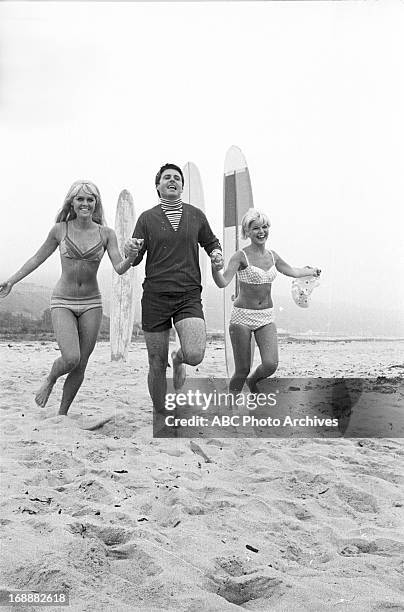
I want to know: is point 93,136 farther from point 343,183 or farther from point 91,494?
point 91,494

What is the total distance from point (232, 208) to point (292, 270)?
226mm

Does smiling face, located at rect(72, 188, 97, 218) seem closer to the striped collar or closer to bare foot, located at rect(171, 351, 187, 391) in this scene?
the striped collar

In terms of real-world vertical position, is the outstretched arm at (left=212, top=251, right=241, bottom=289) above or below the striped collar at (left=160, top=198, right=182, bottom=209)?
below

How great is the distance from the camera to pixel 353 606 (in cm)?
104

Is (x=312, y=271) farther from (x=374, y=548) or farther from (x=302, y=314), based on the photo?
(x=374, y=548)

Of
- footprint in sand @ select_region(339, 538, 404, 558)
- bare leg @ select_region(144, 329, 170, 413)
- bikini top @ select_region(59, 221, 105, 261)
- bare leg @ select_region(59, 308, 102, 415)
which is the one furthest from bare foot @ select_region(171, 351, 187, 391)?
footprint in sand @ select_region(339, 538, 404, 558)

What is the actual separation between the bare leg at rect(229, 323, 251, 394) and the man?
17cm

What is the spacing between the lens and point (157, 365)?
1811 millimetres

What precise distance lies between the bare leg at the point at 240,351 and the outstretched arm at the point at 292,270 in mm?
189

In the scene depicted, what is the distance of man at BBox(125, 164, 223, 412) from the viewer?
171 centimetres

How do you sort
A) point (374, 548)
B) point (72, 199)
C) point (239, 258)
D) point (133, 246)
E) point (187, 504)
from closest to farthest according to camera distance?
1. point (374, 548)
2. point (187, 504)
3. point (133, 246)
4. point (72, 199)
5. point (239, 258)

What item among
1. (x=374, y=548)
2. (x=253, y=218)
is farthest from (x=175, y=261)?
(x=374, y=548)

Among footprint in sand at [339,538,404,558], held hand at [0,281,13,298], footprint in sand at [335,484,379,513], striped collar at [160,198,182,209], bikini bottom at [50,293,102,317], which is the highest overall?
striped collar at [160,198,182,209]

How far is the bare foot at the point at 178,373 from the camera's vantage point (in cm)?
180
